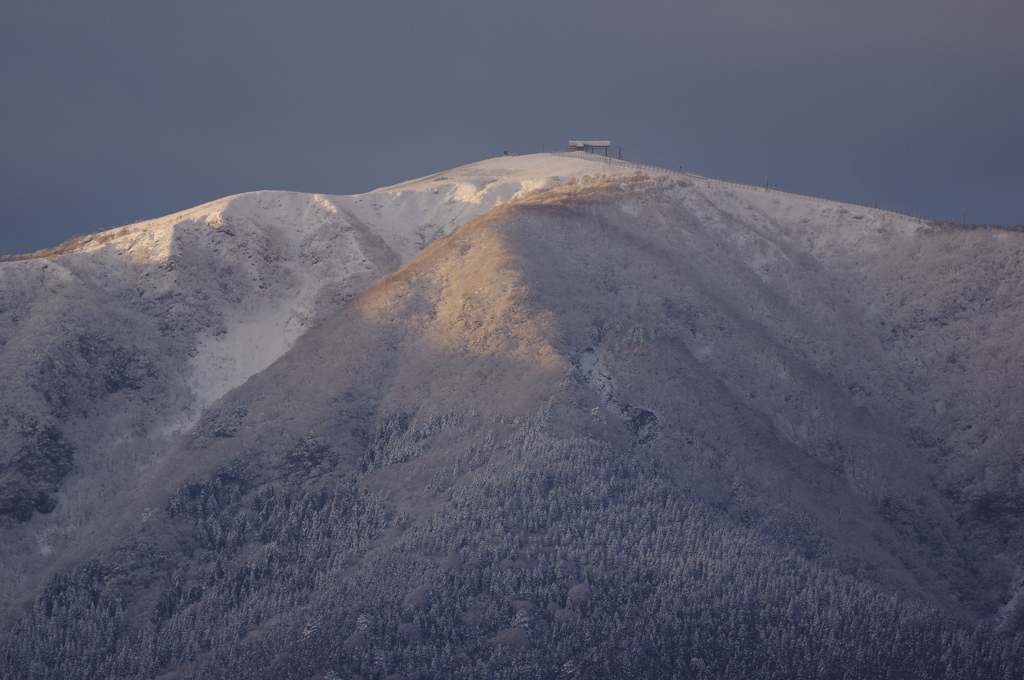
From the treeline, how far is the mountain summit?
0.29 m

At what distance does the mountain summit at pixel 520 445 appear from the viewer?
295 feet

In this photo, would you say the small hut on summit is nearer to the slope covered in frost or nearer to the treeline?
the slope covered in frost

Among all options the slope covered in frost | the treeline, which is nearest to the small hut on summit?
the slope covered in frost

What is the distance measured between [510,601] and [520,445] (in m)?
17.3

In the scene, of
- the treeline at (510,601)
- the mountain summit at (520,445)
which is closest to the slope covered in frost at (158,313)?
the mountain summit at (520,445)

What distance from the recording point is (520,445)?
333ft

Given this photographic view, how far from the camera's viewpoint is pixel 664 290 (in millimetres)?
127500

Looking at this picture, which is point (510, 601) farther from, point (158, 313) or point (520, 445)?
point (158, 313)

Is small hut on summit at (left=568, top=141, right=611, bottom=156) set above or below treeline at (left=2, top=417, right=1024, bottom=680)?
above

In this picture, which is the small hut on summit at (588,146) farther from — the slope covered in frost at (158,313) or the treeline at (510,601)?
the treeline at (510,601)

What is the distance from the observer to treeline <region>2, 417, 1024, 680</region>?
3457 inches

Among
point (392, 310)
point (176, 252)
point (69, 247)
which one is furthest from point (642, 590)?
point (69, 247)

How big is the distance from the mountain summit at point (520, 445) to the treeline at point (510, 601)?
0.94ft

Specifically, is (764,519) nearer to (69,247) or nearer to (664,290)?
(664,290)
